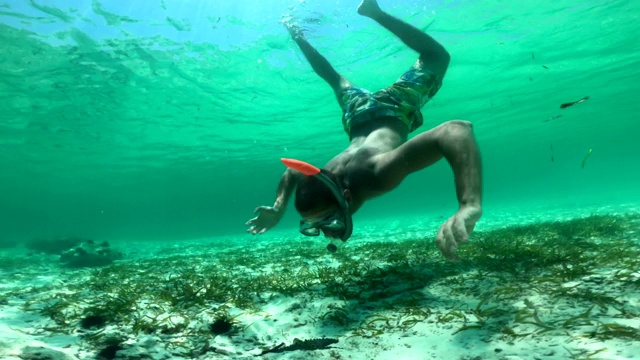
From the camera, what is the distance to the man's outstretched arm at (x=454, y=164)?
207 cm

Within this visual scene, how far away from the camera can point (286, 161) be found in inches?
107

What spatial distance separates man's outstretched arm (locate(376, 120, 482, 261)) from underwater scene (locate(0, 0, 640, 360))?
0.01m

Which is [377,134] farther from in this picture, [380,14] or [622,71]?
[622,71]

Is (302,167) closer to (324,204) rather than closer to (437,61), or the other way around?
(324,204)

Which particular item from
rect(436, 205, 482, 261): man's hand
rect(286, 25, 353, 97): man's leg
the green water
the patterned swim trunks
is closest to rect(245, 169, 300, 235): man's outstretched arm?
the patterned swim trunks

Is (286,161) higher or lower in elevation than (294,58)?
lower

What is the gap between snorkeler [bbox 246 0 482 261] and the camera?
2.34 m

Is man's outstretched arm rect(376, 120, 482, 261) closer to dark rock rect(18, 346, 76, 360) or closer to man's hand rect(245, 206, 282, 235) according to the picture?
man's hand rect(245, 206, 282, 235)

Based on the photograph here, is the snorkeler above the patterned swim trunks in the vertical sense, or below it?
below

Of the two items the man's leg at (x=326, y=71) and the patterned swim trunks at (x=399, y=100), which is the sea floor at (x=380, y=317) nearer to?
the patterned swim trunks at (x=399, y=100)

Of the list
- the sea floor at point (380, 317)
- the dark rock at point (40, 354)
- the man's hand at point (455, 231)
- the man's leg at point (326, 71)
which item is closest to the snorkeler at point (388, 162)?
the man's hand at point (455, 231)

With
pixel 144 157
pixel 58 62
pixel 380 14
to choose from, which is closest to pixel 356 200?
pixel 380 14

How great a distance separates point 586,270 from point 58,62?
1919cm

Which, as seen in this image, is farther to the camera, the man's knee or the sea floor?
the man's knee
